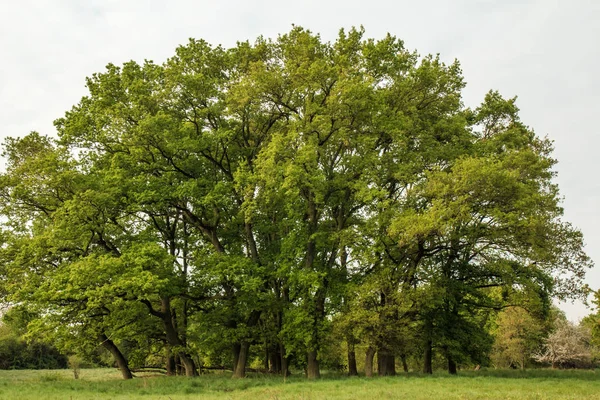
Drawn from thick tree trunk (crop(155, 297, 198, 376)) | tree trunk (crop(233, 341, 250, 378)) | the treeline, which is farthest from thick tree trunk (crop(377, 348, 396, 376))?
thick tree trunk (crop(155, 297, 198, 376))

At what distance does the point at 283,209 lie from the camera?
94.3ft

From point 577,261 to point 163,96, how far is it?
80.2 ft

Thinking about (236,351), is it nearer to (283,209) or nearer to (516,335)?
(283,209)

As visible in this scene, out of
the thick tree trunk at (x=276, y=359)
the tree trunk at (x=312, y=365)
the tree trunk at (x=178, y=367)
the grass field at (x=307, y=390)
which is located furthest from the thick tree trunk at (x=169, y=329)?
the tree trunk at (x=312, y=365)

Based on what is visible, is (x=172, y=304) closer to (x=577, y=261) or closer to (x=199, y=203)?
(x=199, y=203)

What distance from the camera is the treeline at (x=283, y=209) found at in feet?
76.6

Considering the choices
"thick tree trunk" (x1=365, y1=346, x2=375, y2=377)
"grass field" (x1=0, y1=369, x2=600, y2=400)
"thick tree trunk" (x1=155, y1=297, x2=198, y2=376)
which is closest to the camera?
"grass field" (x1=0, y1=369, x2=600, y2=400)

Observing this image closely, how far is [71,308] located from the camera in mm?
23797

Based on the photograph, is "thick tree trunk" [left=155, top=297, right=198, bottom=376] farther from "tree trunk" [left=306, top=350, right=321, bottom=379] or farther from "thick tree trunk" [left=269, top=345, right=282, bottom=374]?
"tree trunk" [left=306, top=350, right=321, bottom=379]

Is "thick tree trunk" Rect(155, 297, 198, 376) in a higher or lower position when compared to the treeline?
lower

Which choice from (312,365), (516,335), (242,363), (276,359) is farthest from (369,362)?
(516,335)

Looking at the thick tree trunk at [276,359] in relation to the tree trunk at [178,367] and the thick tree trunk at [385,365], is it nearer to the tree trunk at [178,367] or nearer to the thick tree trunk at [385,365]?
the tree trunk at [178,367]

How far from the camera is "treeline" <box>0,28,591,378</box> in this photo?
2336 cm

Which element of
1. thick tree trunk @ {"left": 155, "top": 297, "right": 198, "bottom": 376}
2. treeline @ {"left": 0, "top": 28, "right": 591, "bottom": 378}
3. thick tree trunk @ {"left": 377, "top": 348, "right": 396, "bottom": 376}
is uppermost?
treeline @ {"left": 0, "top": 28, "right": 591, "bottom": 378}
